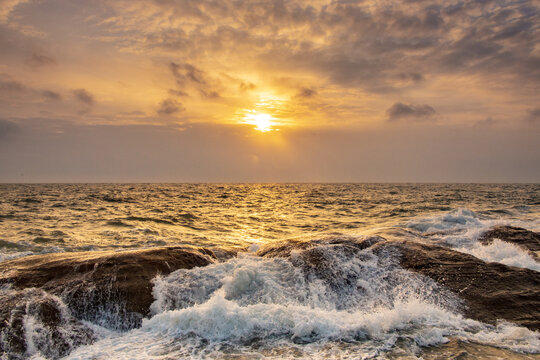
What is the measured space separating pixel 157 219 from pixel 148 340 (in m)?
15.7

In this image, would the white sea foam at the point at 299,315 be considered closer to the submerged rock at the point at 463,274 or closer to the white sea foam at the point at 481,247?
the submerged rock at the point at 463,274

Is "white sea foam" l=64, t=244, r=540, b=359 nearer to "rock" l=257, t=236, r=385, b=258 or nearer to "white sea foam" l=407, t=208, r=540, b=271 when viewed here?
"rock" l=257, t=236, r=385, b=258

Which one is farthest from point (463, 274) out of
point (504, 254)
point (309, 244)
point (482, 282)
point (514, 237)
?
point (514, 237)

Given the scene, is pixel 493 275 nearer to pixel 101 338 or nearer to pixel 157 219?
pixel 101 338

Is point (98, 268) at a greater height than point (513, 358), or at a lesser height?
greater

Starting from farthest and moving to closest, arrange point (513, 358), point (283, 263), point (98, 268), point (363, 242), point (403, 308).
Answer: point (363, 242), point (283, 263), point (98, 268), point (403, 308), point (513, 358)

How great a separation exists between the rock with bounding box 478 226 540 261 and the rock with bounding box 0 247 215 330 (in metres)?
9.84

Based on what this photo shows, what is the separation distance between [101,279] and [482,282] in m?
8.16

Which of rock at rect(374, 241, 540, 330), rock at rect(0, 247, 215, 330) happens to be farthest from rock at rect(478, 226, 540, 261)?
rock at rect(0, 247, 215, 330)

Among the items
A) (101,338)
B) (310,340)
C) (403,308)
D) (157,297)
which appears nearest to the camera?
(310,340)

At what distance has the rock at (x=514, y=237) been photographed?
35.8 ft

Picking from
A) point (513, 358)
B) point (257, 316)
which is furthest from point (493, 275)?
point (257, 316)

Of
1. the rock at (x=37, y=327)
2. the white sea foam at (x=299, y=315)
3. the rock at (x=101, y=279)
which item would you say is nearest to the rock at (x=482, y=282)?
the white sea foam at (x=299, y=315)

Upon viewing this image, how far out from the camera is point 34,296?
652cm
